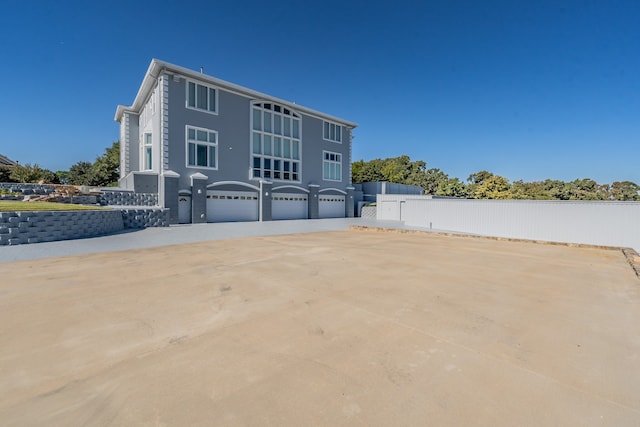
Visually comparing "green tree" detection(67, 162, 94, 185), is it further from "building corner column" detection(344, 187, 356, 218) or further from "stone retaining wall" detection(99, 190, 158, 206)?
"building corner column" detection(344, 187, 356, 218)

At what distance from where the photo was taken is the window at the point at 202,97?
19750mm

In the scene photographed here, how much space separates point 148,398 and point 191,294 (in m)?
2.69

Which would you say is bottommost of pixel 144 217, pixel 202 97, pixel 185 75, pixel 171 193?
pixel 144 217

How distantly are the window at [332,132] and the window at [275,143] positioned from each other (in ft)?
11.2

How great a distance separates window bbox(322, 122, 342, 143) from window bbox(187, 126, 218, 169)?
11.4m

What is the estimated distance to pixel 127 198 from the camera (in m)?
18.3

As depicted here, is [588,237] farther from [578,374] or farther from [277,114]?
[277,114]

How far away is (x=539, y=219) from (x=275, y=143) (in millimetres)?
19321

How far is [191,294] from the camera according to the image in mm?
4887

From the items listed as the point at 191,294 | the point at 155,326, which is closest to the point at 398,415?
the point at 155,326

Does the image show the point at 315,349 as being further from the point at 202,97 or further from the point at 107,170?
the point at 107,170

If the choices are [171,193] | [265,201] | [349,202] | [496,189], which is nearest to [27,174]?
[171,193]

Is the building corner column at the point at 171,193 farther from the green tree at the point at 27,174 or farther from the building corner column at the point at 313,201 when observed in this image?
the green tree at the point at 27,174

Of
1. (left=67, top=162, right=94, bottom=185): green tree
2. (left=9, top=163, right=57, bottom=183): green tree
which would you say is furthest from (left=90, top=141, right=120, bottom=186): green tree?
(left=9, top=163, right=57, bottom=183): green tree
